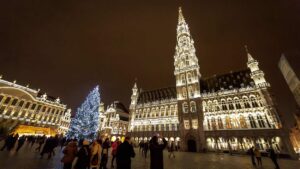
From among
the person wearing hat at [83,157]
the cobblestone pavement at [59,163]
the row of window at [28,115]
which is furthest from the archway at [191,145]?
the row of window at [28,115]

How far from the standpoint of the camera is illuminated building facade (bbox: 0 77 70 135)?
44.9 m

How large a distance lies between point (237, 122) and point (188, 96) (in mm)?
12607

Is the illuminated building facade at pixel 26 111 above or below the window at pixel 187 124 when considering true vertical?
above

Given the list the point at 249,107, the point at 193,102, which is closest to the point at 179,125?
the point at 193,102

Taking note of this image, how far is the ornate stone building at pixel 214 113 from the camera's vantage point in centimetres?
2805

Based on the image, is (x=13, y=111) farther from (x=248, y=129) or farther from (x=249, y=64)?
(x=249, y=64)

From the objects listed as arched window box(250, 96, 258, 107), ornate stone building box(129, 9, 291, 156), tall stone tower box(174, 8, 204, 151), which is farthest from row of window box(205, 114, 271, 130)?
tall stone tower box(174, 8, 204, 151)

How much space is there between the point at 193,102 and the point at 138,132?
19.9 metres

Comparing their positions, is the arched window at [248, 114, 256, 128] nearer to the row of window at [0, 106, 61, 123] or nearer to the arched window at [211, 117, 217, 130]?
the arched window at [211, 117, 217, 130]

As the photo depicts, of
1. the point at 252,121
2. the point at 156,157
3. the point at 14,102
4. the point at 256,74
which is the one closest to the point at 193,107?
the point at 252,121

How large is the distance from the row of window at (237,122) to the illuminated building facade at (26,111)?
53805mm

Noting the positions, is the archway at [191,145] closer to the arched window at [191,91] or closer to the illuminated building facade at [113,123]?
the arched window at [191,91]

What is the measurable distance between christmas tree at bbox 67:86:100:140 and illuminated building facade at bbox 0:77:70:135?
89.2 feet

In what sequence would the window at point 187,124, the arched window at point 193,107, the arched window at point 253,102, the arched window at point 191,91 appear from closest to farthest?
the arched window at point 253,102 < the window at point 187,124 < the arched window at point 193,107 < the arched window at point 191,91
